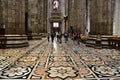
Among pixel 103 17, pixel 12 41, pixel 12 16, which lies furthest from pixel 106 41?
pixel 12 16

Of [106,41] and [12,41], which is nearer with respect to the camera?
[106,41]

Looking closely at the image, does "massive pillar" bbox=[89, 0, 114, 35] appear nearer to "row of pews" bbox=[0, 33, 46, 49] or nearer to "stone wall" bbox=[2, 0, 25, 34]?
"row of pews" bbox=[0, 33, 46, 49]

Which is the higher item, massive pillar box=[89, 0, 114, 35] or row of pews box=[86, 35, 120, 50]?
massive pillar box=[89, 0, 114, 35]

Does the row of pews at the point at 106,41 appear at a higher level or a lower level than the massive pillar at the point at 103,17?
lower

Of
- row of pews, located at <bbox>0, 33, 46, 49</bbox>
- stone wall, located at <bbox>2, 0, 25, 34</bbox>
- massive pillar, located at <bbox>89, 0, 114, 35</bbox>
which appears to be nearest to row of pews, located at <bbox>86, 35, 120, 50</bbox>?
massive pillar, located at <bbox>89, 0, 114, 35</bbox>

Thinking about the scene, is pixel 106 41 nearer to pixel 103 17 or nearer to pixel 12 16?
pixel 103 17

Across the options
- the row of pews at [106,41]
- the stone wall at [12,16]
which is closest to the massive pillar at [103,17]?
the row of pews at [106,41]

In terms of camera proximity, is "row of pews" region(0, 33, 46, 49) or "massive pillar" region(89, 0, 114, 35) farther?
"massive pillar" region(89, 0, 114, 35)

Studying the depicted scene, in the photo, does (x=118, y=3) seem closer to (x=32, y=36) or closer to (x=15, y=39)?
(x=32, y=36)

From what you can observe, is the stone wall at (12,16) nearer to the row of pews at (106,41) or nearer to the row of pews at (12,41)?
the row of pews at (12,41)

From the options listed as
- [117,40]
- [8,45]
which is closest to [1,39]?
[8,45]

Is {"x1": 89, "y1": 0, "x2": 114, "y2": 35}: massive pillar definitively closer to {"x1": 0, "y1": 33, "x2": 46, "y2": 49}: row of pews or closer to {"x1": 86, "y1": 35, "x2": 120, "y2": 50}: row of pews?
{"x1": 86, "y1": 35, "x2": 120, "y2": 50}: row of pews

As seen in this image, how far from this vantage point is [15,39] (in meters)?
12.5

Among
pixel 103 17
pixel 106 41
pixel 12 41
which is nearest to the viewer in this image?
pixel 106 41
